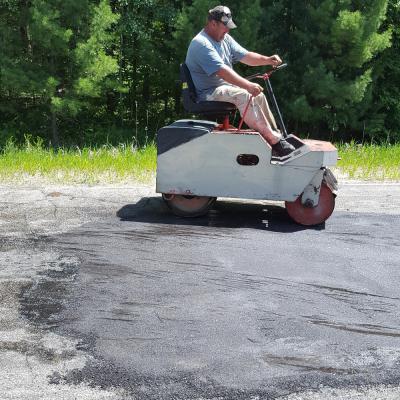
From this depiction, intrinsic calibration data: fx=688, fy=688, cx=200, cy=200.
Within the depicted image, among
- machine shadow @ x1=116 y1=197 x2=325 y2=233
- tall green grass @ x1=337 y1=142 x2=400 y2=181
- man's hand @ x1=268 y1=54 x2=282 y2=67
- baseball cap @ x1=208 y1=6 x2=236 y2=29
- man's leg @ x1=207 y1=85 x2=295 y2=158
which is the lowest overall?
machine shadow @ x1=116 y1=197 x2=325 y2=233

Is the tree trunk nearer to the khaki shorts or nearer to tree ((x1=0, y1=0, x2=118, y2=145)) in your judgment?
tree ((x1=0, y1=0, x2=118, y2=145))

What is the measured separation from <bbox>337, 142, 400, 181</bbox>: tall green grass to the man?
2.06 meters

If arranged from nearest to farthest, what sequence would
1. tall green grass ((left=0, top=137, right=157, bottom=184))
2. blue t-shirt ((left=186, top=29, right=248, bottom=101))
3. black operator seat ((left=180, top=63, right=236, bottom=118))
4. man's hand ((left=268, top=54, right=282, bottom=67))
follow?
1. blue t-shirt ((left=186, top=29, right=248, bottom=101))
2. black operator seat ((left=180, top=63, right=236, bottom=118))
3. man's hand ((left=268, top=54, right=282, bottom=67))
4. tall green grass ((left=0, top=137, right=157, bottom=184))

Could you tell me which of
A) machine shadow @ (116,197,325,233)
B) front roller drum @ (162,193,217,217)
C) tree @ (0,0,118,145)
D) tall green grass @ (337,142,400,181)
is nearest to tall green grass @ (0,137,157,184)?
Answer: machine shadow @ (116,197,325,233)

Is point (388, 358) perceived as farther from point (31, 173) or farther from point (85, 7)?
point (85, 7)

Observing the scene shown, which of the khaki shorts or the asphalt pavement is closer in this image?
the asphalt pavement

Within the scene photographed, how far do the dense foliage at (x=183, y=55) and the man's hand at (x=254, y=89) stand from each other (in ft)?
17.7

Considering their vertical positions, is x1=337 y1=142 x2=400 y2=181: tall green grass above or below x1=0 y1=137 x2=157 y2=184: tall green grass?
above

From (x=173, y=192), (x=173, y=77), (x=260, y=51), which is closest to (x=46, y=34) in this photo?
(x=173, y=77)

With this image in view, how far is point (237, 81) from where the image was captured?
5.64 meters

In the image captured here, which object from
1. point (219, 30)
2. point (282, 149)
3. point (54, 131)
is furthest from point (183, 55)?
point (282, 149)

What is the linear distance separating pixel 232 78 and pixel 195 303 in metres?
2.29

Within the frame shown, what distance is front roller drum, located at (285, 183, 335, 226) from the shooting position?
5.81 m

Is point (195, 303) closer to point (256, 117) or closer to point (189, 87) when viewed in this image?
point (256, 117)
